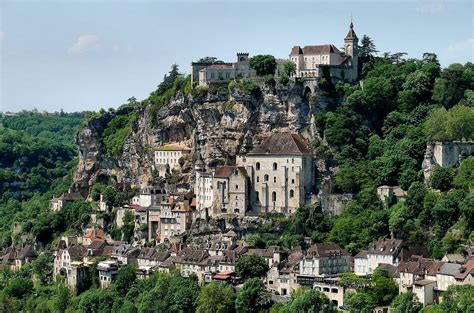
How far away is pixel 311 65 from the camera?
88.4 meters

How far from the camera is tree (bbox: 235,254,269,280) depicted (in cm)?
7212

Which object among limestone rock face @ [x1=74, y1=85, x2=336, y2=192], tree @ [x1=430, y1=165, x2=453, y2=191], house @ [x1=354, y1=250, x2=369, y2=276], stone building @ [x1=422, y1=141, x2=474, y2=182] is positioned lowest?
house @ [x1=354, y1=250, x2=369, y2=276]

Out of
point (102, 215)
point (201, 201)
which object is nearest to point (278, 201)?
point (201, 201)

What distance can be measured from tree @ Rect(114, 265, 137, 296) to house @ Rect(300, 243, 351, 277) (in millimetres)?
13682

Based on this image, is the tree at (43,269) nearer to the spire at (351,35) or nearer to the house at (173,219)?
the house at (173,219)

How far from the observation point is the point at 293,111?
278 ft

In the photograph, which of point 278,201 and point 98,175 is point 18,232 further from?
point 278,201

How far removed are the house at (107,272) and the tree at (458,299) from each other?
27.5 meters

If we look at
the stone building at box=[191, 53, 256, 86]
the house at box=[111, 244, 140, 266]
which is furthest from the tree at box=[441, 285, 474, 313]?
the stone building at box=[191, 53, 256, 86]

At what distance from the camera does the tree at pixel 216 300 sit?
69125 millimetres

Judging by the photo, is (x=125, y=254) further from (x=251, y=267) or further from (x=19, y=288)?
(x=251, y=267)

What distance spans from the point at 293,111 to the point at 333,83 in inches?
178

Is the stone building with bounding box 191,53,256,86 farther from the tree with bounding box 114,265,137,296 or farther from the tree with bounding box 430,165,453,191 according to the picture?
the tree with bounding box 430,165,453,191

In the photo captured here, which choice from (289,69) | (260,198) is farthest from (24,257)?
(289,69)
